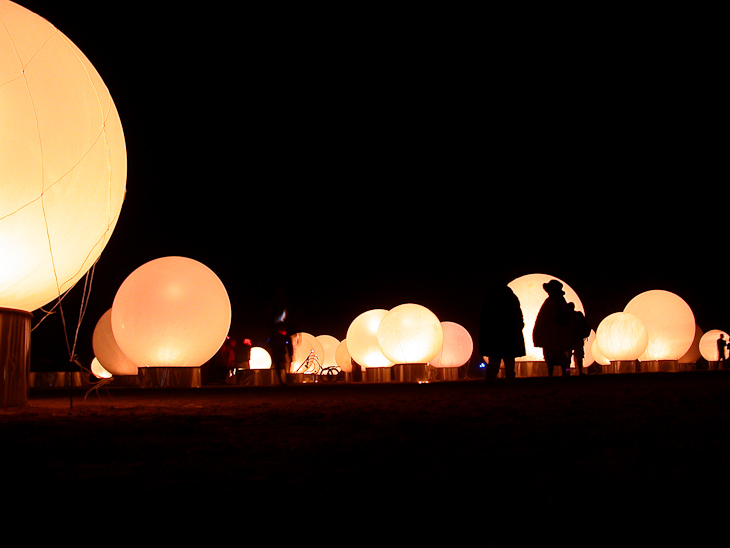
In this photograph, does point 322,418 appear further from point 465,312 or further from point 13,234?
point 465,312

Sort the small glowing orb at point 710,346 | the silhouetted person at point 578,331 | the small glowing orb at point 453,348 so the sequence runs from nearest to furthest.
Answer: the silhouetted person at point 578,331
the small glowing orb at point 453,348
the small glowing orb at point 710,346

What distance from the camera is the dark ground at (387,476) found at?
168 centimetres

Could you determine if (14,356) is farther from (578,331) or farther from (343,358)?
(343,358)

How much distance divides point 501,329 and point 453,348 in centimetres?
1423

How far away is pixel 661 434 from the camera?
304 cm

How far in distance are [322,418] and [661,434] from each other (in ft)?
5.96

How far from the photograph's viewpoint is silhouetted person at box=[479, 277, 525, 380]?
920 centimetres

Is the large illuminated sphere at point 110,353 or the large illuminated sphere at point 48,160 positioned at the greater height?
the large illuminated sphere at point 48,160

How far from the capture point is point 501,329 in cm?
924

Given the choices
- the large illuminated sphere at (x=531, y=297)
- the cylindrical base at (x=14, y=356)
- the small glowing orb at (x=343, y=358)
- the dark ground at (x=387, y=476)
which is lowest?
the small glowing orb at (x=343, y=358)

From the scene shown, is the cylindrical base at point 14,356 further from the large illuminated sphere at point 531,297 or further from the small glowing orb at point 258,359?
the small glowing orb at point 258,359

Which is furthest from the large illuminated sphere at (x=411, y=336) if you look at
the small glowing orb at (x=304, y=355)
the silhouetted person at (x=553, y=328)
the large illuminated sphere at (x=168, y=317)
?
the large illuminated sphere at (x=168, y=317)

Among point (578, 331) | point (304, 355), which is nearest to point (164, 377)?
point (578, 331)

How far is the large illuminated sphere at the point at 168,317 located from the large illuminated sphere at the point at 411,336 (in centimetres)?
713
